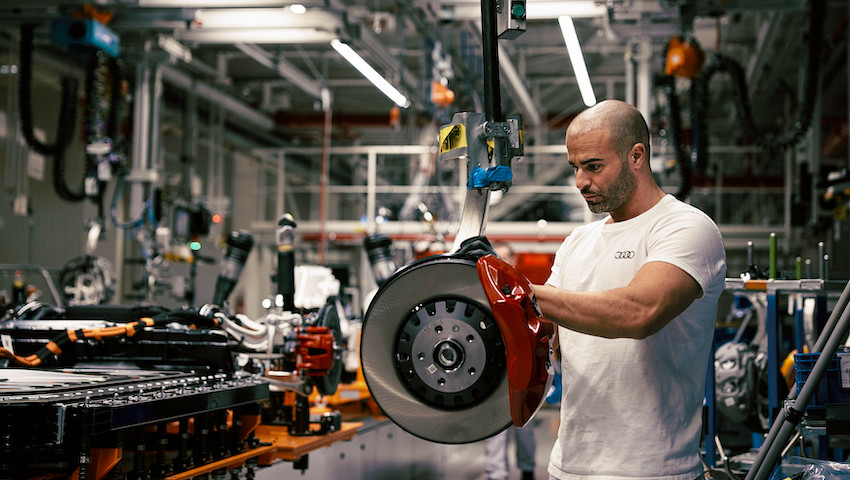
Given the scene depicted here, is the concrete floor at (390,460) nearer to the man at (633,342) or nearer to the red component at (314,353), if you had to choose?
the red component at (314,353)

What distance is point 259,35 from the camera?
8.22 metres

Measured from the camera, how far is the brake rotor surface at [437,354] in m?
1.87

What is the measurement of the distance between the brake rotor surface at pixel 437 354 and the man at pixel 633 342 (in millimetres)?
190

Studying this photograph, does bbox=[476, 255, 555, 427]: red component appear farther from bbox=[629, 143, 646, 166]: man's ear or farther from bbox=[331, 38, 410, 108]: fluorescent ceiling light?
bbox=[331, 38, 410, 108]: fluorescent ceiling light

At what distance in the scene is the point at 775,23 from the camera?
923cm

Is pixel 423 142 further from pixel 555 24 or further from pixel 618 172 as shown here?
pixel 618 172

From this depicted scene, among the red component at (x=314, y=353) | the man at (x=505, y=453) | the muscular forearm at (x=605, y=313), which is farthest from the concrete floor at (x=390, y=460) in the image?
the muscular forearm at (x=605, y=313)

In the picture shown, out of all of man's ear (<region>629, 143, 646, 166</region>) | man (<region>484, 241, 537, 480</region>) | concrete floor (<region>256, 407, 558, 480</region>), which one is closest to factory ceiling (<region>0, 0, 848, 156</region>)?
man's ear (<region>629, 143, 646, 166</region>)

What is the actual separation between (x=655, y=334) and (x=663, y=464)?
280 millimetres

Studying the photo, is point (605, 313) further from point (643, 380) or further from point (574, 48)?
point (574, 48)

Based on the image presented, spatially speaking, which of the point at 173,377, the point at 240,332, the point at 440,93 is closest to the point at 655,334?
the point at 173,377

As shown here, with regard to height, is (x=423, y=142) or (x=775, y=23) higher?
(x=775, y=23)

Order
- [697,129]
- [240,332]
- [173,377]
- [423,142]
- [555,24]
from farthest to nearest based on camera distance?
[555,24], [423,142], [697,129], [240,332], [173,377]

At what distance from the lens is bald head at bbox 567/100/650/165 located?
1885mm
